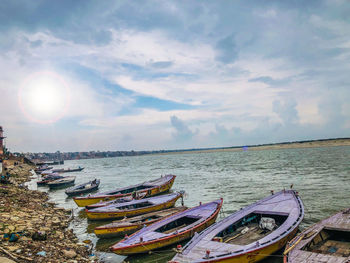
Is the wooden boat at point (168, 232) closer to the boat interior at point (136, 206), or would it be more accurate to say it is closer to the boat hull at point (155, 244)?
the boat hull at point (155, 244)

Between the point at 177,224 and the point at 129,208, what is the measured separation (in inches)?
292

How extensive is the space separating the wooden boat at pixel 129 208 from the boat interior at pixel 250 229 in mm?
9655

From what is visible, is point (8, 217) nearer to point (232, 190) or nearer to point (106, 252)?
point (106, 252)

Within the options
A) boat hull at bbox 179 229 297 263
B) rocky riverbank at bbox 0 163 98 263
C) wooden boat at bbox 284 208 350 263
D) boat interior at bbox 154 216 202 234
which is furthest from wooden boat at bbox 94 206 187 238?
wooden boat at bbox 284 208 350 263

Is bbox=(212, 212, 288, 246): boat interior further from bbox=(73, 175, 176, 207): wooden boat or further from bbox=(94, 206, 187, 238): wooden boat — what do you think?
bbox=(73, 175, 176, 207): wooden boat

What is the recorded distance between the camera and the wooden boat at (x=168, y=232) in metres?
13.9

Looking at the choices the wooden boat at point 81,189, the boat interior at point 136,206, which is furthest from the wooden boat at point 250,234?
the wooden boat at point 81,189

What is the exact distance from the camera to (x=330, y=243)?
12.4 meters

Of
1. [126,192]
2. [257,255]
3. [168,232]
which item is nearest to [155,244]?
[168,232]

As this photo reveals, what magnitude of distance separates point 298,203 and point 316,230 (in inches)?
197

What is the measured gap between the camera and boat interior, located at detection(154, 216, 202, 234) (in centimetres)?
1659

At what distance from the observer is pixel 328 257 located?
9.70 metres

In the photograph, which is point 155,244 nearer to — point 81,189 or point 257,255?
point 257,255

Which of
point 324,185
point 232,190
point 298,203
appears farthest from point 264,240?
point 324,185
